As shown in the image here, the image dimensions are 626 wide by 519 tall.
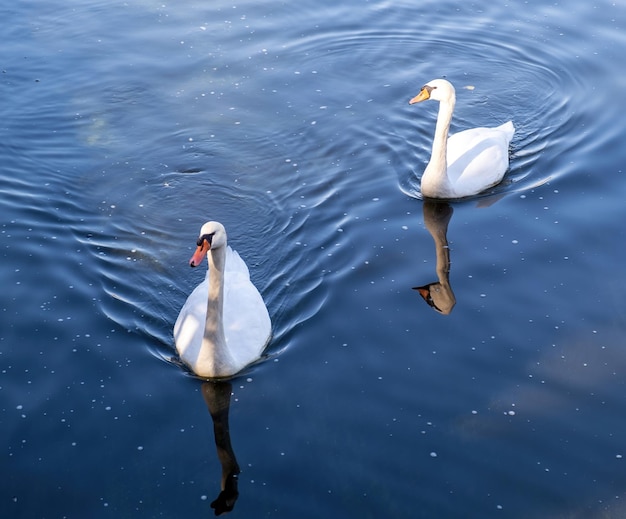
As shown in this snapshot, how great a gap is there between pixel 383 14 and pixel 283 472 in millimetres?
13561

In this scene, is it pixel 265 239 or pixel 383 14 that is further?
pixel 383 14

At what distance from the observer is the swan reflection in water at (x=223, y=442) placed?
9.49m

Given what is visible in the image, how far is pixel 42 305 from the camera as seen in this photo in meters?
12.0

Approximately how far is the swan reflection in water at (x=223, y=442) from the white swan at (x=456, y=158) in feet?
17.0

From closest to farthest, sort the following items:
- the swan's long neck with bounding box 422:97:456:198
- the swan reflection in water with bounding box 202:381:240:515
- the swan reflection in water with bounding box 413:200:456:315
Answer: the swan reflection in water with bounding box 202:381:240:515 < the swan reflection in water with bounding box 413:200:456:315 < the swan's long neck with bounding box 422:97:456:198

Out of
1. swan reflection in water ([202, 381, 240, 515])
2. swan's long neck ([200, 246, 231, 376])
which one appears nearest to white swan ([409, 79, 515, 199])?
swan's long neck ([200, 246, 231, 376])

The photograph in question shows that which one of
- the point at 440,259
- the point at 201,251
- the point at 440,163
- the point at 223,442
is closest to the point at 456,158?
the point at 440,163

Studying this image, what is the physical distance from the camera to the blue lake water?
984 centimetres

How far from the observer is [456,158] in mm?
14672

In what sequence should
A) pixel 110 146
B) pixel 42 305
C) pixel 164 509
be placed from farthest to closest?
pixel 110 146, pixel 42 305, pixel 164 509

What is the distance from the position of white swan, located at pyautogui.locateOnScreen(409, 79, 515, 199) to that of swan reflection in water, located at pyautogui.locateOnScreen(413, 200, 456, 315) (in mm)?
217

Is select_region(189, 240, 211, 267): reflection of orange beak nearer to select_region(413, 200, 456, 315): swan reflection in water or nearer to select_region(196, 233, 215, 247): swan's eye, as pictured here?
select_region(196, 233, 215, 247): swan's eye

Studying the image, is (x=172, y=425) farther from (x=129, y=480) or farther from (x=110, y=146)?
(x=110, y=146)

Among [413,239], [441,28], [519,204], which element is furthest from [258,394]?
[441,28]
